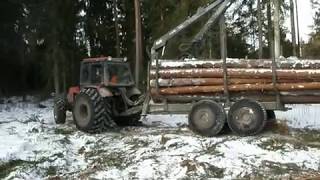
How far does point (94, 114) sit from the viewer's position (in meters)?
15.5

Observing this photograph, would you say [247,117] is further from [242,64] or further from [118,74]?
[118,74]

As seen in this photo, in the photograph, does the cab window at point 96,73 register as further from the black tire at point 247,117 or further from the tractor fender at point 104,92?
the black tire at point 247,117

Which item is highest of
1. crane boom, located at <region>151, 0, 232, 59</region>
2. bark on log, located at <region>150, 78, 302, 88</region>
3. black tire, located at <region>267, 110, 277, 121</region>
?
crane boom, located at <region>151, 0, 232, 59</region>

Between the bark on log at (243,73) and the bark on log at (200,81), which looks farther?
the bark on log at (200,81)

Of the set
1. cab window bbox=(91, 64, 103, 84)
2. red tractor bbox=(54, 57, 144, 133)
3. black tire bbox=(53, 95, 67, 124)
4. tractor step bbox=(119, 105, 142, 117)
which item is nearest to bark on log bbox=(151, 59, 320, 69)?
tractor step bbox=(119, 105, 142, 117)

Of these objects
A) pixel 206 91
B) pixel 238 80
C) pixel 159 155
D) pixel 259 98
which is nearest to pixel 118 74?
pixel 206 91

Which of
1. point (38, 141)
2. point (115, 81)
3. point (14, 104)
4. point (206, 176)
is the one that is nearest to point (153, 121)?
point (115, 81)

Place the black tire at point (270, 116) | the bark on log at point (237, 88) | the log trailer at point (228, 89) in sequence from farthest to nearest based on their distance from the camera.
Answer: the black tire at point (270, 116), the log trailer at point (228, 89), the bark on log at point (237, 88)

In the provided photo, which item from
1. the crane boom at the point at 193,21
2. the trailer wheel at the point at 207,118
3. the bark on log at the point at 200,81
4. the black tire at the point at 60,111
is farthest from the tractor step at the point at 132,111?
the black tire at the point at 60,111

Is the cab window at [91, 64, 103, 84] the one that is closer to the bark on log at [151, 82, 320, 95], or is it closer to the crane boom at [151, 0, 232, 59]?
the crane boom at [151, 0, 232, 59]

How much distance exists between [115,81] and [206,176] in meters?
6.87

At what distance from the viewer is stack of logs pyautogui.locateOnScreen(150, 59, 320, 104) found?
12812 mm

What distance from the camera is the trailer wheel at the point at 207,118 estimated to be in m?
13.3

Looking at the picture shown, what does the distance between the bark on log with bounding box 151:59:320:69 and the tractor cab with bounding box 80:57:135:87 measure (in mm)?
2304
